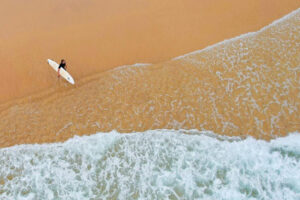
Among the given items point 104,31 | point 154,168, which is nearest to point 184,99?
point 154,168

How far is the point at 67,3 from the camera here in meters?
8.70

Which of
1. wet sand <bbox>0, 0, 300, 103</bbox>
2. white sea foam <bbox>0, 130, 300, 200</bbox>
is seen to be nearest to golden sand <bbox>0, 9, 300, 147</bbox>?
white sea foam <bbox>0, 130, 300, 200</bbox>

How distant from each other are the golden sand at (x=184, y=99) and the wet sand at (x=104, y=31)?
1.61 ft

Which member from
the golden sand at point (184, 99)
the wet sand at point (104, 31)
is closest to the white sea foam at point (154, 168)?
the golden sand at point (184, 99)

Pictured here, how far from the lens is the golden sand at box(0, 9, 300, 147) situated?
6.02 meters

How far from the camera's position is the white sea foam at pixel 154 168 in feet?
16.9

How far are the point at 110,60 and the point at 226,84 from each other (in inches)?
135

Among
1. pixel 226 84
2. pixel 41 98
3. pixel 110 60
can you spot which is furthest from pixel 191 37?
pixel 41 98

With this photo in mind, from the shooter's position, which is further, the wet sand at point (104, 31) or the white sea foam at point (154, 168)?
the wet sand at point (104, 31)

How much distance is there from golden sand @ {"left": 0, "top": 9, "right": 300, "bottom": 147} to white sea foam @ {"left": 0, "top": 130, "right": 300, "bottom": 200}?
279 mm

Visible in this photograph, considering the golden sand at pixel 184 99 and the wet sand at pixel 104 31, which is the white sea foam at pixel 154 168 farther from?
the wet sand at pixel 104 31

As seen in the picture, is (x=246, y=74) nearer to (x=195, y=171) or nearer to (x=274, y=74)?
(x=274, y=74)

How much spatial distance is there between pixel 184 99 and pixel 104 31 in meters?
3.61

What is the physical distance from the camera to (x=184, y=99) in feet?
21.0
